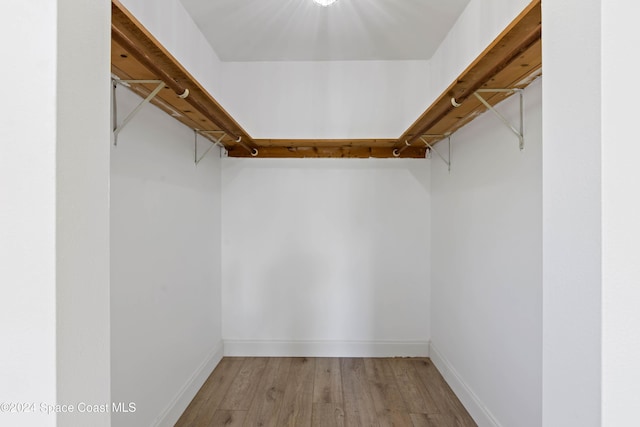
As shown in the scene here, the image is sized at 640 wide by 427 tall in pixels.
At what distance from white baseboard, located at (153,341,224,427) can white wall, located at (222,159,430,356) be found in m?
0.25

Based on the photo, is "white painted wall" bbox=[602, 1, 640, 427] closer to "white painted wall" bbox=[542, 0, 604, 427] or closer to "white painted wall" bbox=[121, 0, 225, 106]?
"white painted wall" bbox=[542, 0, 604, 427]

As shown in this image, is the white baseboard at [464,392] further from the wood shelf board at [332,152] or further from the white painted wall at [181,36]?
the white painted wall at [181,36]

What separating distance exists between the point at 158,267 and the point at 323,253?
148cm

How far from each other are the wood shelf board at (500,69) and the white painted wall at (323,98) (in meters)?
0.92

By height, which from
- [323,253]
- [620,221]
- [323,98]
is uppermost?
[323,98]

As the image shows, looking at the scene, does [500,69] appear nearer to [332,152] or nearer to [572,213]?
[572,213]

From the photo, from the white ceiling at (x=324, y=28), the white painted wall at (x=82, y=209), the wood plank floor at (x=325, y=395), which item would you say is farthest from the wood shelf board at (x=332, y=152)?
the white painted wall at (x=82, y=209)

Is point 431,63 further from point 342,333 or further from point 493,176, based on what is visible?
point 342,333

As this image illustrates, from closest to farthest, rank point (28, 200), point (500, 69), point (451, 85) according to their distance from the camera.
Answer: point (28, 200), point (500, 69), point (451, 85)

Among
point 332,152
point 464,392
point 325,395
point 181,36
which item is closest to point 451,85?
point 332,152

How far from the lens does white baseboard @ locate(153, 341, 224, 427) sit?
6.41 ft

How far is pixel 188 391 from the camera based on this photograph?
2258mm

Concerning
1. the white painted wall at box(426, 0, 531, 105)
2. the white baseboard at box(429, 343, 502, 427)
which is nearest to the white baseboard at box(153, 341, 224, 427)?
the white baseboard at box(429, 343, 502, 427)

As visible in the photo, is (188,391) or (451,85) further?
(188,391)
